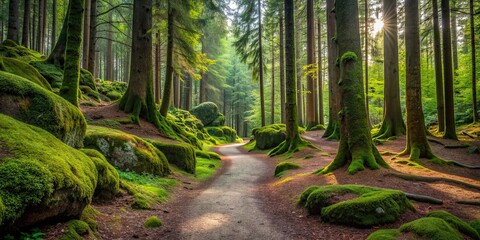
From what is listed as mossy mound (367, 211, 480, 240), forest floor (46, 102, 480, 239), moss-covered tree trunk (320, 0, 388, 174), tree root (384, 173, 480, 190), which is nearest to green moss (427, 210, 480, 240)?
mossy mound (367, 211, 480, 240)

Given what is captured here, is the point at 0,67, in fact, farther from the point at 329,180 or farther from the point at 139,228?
the point at 329,180

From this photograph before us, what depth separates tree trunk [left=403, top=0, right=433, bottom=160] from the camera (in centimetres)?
904

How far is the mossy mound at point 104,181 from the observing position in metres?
5.11

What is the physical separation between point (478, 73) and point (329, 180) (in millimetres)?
19567

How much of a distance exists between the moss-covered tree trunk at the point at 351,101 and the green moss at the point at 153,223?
519 centimetres

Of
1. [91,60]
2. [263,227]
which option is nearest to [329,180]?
[263,227]

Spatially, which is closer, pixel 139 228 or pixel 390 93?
pixel 139 228

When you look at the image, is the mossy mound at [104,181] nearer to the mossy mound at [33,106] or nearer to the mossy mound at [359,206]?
the mossy mound at [33,106]

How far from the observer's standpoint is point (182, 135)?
1555 centimetres

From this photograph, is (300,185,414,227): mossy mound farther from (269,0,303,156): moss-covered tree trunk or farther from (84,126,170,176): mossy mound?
(269,0,303,156): moss-covered tree trunk

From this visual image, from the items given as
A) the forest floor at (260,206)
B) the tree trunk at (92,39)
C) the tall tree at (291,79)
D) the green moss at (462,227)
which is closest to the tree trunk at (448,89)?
the forest floor at (260,206)

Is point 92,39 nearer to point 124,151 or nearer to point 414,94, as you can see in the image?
point 124,151

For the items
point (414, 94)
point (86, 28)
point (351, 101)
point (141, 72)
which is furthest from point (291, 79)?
point (86, 28)

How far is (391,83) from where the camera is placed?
14.5m
